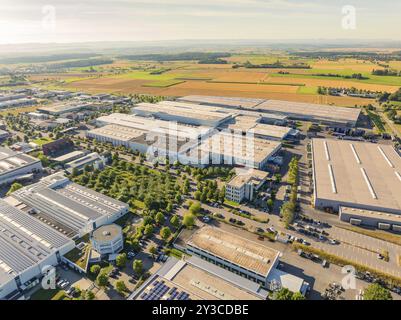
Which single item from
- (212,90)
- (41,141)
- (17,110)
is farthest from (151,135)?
(17,110)

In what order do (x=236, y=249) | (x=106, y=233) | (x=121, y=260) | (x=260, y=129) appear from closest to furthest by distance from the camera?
(x=121, y=260) → (x=236, y=249) → (x=106, y=233) → (x=260, y=129)

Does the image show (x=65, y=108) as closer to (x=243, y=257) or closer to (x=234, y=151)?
(x=234, y=151)

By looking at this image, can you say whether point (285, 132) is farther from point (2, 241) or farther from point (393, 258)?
point (2, 241)

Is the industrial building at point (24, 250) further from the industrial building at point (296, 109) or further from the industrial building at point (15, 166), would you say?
the industrial building at point (296, 109)

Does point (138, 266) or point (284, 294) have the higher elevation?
point (138, 266)

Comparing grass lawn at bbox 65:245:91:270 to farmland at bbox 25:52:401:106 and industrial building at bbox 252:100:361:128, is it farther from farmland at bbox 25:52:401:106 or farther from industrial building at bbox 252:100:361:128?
farmland at bbox 25:52:401:106

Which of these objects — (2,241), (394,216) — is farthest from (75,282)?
(394,216)

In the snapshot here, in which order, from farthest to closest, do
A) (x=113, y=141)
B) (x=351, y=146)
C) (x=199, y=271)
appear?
1. (x=113, y=141)
2. (x=351, y=146)
3. (x=199, y=271)

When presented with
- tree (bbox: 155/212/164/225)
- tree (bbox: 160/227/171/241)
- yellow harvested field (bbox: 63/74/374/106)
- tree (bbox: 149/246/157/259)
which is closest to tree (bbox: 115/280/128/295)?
tree (bbox: 149/246/157/259)
